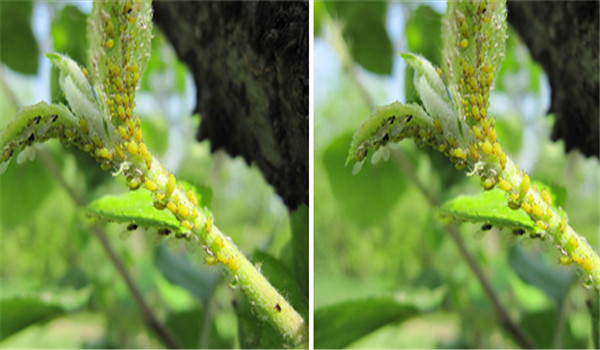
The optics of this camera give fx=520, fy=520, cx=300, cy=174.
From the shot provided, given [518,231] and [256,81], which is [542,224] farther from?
→ [256,81]

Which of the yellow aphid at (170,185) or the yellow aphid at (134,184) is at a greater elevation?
the yellow aphid at (134,184)

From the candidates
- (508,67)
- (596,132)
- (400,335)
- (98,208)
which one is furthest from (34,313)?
(508,67)

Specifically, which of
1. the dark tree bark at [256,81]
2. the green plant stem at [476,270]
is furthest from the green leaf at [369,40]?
the dark tree bark at [256,81]

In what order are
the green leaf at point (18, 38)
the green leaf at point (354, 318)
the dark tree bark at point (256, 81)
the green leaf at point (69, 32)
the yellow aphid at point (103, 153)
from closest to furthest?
the yellow aphid at point (103, 153)
the dark tree bark at point (256, 81)
the green leaf at point (354, 318)
the green leaf at point (69, 32)
the green leaf at point (18, 38)

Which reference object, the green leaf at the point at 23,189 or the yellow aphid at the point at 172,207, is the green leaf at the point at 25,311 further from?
the yellow aphid at the point at 172,207

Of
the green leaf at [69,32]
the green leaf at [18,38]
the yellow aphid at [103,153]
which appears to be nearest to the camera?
the yellow aphid at [103,153]

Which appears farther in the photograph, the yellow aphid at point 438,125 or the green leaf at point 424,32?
the green leaf at point 424,32

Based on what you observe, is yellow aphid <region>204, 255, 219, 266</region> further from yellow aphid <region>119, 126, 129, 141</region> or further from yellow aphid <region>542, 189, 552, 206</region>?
yellow aphid <region>542, 189, 552, 206</region>
